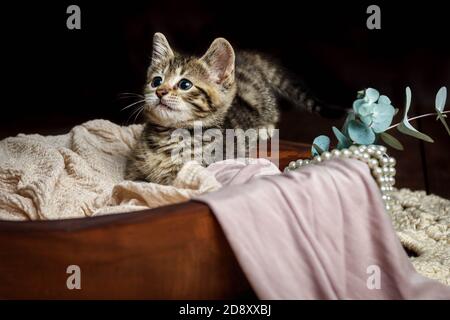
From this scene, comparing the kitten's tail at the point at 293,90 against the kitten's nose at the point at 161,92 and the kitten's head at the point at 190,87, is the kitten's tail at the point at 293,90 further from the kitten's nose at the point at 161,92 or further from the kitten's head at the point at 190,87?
the kitten's nose at the point at 161,92

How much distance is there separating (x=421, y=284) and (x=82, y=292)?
2.22 ft

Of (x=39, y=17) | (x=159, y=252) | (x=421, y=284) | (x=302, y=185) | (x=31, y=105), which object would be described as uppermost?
(x=39, y=17)

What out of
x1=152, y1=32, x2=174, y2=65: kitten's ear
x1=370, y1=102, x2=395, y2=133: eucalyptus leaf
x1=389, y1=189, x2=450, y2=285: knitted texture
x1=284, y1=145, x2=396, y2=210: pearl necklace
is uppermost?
x1=152, y1=32, x2=174, y2=65: kitten's ear

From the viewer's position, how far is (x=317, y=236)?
1.08 meters

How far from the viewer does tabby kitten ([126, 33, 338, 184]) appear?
1421 millimetres

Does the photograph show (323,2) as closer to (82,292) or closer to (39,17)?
(39,17)

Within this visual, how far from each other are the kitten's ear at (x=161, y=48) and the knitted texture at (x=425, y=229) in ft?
2.65

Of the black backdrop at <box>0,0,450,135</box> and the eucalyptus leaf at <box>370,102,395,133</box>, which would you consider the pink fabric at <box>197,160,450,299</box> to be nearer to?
the eucalyptus leaf at <box>370,102,395,133</box>

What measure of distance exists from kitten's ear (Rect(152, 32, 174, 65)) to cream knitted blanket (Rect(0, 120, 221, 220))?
34 cm

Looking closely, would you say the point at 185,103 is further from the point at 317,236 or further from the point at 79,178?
the point at 317,236

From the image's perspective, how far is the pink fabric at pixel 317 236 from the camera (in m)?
1.00

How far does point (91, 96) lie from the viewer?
8.77 feet

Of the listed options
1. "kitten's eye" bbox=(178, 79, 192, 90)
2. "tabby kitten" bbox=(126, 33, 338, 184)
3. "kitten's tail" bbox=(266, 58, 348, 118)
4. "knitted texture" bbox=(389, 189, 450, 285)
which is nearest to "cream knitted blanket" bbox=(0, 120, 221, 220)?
"tabby kitten" bbox=(126, 33, 338, 184)

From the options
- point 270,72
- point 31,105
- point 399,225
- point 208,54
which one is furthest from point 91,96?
point 399,225
